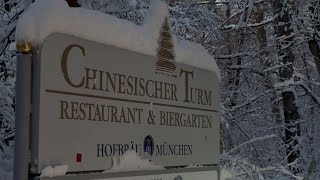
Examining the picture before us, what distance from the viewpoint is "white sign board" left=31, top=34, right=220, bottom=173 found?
114 inches

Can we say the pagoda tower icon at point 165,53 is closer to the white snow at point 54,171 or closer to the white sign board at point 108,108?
the white sign board at point 108,108

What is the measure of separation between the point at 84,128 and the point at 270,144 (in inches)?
461

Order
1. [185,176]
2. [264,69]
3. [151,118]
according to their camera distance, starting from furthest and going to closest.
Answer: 1. [264,69]
2. [185,176]
3. [151,118]

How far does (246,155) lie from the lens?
1038cm

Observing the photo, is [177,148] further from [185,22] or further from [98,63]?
[185,22]

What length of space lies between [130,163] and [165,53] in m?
0.87

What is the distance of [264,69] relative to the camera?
12.3 m

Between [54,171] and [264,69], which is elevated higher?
[264,69]

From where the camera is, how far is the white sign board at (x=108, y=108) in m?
2.89

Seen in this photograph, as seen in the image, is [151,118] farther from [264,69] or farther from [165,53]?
[264,69]

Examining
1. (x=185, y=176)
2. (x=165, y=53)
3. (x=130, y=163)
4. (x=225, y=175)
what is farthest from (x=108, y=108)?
(x=225, y=175)

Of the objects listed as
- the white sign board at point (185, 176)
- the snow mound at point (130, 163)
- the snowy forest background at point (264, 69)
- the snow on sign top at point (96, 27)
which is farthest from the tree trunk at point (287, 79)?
the snow mound at point (130, 163)

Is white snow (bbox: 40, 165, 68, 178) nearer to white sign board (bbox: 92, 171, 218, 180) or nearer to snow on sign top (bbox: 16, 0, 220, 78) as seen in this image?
white sign board (bbox: 92, 171, 218, 180)

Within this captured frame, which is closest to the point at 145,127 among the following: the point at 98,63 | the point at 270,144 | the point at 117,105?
the point at 117,105
